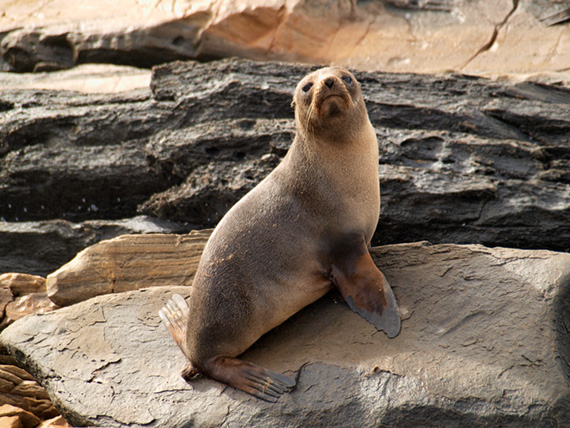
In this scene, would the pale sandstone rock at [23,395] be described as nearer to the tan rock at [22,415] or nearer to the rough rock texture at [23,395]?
the rough rock texture at [23,395]

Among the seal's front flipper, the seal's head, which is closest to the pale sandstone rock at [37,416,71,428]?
the seal's front flipper

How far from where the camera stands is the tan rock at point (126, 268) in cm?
577

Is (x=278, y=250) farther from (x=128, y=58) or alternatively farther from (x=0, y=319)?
(x=128, y=58)

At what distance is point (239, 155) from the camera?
6.85m

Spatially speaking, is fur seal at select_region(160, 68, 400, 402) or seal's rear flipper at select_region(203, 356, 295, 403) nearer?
seal's rear flipper at select_region(203, 356, 295, 403)

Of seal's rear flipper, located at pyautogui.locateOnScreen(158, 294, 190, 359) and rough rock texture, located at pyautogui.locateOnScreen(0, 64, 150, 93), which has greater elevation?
rough rock texture, located at pyautogui.locateOnScreen(0, 64, 150, 93)

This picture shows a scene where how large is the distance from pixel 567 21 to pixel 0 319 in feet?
30.6

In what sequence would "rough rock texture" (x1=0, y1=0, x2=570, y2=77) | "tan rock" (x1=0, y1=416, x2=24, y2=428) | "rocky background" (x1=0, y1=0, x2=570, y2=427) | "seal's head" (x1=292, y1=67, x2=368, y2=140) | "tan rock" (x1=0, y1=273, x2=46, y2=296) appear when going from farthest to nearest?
"rough rock texture" (x1=0, y1=0, x2=570, y2=77), "tan rock" (x1=0, y1=273, x2=46, y2=296), "tan rock" (x1=0, y1=416, x2=24, y2=428), "seal's head" (x1=292, y1=67, x2=368, y2=140), "rocky background" (x1=0, y1=0, x2=570, y2=427)

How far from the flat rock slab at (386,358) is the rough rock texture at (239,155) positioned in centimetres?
145

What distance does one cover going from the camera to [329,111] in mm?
4492

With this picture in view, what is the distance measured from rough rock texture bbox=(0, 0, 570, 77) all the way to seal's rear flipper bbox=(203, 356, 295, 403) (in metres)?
6.80

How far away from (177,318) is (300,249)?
48.6 inches

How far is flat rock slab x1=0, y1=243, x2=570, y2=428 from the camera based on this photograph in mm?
3670

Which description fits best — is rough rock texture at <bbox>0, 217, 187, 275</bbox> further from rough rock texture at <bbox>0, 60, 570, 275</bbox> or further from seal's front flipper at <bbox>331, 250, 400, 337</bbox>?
seal's front flipper at <bbox>331, 250, 400, 337</bbox>
